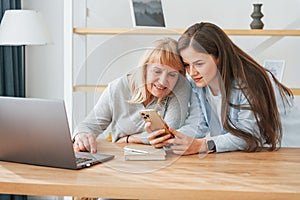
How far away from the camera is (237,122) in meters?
2.13

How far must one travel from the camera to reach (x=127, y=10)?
144 inches

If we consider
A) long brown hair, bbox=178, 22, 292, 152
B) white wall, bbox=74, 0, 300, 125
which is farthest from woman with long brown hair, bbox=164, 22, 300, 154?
white wall, bbox=74, 0, 300, 125

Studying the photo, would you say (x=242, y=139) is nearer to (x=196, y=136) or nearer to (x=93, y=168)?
(x=196, y=136)

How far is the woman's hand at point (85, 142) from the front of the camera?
203 centimetres

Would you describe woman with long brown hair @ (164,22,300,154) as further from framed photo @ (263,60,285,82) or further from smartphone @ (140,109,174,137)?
framed photo @ (263,60,285,82)

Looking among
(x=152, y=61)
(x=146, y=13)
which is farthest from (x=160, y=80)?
(x=146, y=13)

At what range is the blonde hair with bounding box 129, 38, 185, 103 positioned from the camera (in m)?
1.86

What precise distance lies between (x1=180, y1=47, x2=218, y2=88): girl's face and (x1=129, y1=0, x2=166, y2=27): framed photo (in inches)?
47.0

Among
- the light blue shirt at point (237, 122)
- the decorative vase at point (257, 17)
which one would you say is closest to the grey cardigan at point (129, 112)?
the light blue shirt at point (237, 122)

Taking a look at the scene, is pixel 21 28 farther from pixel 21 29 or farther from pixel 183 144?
pixel 183 144

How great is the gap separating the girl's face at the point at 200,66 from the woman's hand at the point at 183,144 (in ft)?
0.77

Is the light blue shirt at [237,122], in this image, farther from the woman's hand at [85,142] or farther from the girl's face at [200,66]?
the woman's hand at [85,142]

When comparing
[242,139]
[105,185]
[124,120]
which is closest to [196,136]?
[242,139]

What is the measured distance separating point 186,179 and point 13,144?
23.9 inches
